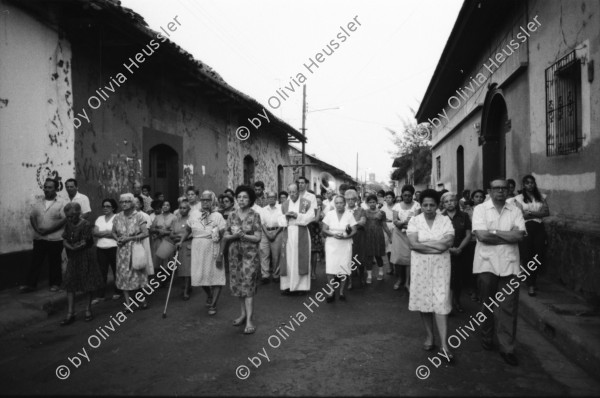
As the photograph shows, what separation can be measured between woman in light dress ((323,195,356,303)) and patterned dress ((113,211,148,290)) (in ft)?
9.34

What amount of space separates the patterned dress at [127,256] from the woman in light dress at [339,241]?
2847mm

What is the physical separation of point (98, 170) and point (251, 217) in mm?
4653

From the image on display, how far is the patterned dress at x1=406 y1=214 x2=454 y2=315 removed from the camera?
446 cm

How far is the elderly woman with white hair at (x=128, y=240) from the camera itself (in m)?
6.50

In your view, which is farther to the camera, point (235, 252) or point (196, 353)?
→ point (235, 252)

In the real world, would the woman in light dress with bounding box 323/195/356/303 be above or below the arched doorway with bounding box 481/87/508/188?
below

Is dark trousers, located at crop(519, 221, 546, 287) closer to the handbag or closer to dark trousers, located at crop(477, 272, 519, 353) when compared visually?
dark trousers, located at crop(477, 272, 519, 353)

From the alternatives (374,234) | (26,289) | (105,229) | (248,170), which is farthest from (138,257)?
(248,170)

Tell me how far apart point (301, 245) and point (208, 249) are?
1809 mm

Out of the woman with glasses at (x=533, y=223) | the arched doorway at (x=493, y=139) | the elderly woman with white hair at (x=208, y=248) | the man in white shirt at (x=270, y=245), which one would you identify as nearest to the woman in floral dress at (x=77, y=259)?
the elderly woman with white hair at (x=208, y=248)

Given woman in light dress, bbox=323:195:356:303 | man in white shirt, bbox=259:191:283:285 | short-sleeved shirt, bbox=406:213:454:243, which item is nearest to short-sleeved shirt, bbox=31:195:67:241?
man in white shirt, bbox=259:191:283:285

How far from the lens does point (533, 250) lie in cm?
663

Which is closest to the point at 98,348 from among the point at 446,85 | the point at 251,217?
the point at 251,217

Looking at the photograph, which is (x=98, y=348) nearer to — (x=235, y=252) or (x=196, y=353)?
(x=196, y=353)
